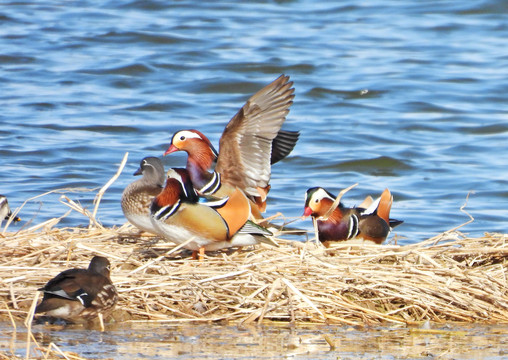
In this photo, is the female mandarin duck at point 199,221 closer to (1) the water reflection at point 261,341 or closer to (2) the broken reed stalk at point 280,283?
(2) the broken reed stalk at point 280,283

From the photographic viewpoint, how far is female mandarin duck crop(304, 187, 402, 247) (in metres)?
7.05

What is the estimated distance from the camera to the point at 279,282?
568 centimetres

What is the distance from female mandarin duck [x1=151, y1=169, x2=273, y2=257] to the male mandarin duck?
29 centimetres

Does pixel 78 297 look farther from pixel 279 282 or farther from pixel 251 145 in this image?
pixel 251 145

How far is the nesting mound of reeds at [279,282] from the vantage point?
558 cm

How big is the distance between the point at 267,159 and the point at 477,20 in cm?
1442

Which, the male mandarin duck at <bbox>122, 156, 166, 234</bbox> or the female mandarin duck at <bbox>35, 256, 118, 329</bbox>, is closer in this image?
the female mandarin duck at <bbox>35, 256, 118, 329</bbox>

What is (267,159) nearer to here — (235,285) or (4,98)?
(235,285)

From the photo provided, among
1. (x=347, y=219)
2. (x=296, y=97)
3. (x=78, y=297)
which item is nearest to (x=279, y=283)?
(x=78, y=297)

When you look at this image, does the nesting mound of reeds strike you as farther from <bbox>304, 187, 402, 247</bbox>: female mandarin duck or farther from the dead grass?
<bbox>304, 187, 402, 247</bbox>: female mandarin duck

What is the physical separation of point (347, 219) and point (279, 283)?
1.51 meters

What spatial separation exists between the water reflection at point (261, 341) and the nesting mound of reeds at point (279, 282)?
0.15 meters

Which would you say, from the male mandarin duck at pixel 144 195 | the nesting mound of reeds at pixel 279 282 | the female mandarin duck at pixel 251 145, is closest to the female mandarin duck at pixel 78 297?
the nesting mound of reeds at pixel 279 282

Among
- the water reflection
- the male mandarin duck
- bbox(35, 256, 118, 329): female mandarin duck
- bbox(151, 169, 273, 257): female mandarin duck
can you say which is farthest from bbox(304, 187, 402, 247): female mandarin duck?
bbox(35, 256, 118, 329): female mandarin duck
